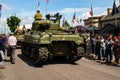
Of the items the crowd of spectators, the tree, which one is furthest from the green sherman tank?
the tree

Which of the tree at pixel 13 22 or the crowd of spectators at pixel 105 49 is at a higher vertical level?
the tree at pixel 13 22

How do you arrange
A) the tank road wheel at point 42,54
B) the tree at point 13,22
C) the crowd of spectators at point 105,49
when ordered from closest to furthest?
the tank road wheel at point 42,54, the crowd of spectators at point 105,49, the tree at point 13,22

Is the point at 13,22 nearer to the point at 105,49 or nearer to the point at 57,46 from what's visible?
the point at 105,49

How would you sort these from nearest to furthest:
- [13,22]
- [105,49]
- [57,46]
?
[57,46], [105,49], [13,22]

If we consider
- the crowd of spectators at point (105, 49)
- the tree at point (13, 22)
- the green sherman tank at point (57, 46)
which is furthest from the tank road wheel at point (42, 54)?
the tree at point (13, 22)

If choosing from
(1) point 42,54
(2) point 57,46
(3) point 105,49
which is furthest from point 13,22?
(1) point 42,54

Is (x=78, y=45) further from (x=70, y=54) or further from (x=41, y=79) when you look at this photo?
(x=41, y=79)

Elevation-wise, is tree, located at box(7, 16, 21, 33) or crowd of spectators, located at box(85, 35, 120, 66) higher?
tree, located at box(7, 16, 21, 33)

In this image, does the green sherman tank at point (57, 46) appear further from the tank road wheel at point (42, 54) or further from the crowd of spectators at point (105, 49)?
the crowd of spectators at point (105, 49)

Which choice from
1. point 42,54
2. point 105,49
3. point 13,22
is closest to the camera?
point 42,54

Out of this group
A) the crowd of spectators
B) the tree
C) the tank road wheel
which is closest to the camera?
the tank road wheel

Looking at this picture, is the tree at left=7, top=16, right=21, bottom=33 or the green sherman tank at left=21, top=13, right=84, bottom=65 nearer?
the green sherman tank at left=21, top=13, right=84, bottom=65

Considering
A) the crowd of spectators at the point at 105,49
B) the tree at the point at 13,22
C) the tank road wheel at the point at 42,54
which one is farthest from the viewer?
the tree at the point at 13,22

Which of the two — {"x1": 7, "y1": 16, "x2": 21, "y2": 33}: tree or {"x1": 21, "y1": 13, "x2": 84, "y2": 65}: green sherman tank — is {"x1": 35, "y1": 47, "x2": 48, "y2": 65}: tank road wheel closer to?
{"x1": 21, "y1": 13, "x2": 84, "y2": 65}: green sherman tank
